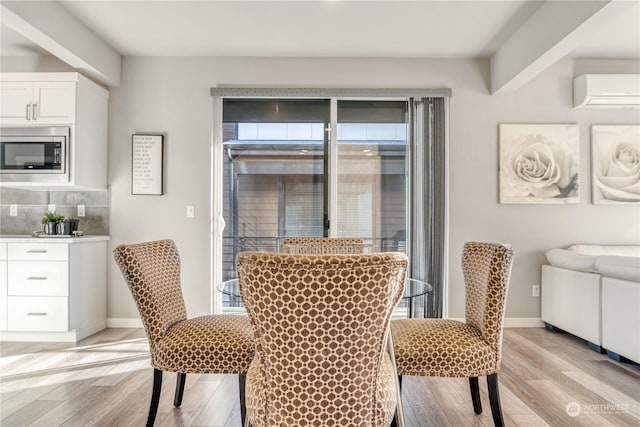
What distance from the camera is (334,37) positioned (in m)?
3.29

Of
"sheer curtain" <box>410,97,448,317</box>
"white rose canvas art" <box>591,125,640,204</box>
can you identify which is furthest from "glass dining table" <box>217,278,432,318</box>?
"white rose canvas art" <box>591,125,640,204</box>

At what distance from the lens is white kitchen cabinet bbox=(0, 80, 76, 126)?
10.5ft

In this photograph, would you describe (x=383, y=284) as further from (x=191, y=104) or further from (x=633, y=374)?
(x=191, y=104)

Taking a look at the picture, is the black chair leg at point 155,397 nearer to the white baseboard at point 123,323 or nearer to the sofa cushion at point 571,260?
the white baseboard at point 123,323

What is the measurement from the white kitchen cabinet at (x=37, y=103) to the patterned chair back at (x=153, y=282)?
2.07 meters

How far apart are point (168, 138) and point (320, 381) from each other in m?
3.21

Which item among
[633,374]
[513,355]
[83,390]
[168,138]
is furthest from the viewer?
[168,138]

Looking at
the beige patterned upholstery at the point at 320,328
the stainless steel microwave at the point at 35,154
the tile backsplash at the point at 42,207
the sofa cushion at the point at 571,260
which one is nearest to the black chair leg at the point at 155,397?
the beige patterned upholstery at the point at 320,328

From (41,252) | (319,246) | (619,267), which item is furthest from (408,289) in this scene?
(41,252)

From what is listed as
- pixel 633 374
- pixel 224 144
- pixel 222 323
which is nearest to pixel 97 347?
pixel 222 323

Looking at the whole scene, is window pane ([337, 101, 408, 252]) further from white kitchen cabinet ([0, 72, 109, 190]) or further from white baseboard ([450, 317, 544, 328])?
white kitchen cabinet ([0, 72, 109, 190])

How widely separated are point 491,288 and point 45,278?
3270 mm

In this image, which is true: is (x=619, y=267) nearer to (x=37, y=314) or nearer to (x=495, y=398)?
(x=495, y=398)

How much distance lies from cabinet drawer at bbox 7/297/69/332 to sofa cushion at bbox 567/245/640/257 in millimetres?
4415
